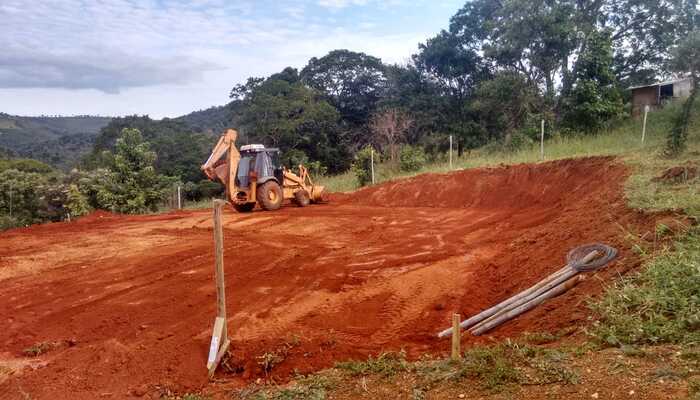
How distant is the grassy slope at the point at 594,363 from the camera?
3.48m

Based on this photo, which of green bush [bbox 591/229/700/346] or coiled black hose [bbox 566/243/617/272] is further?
coiled black hose [bbox 566/243/617/272]

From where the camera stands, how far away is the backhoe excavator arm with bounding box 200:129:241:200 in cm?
1542

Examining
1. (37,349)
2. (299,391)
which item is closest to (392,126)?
(37,349)

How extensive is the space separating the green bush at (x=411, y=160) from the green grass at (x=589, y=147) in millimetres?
331

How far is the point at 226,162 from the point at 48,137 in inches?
2869

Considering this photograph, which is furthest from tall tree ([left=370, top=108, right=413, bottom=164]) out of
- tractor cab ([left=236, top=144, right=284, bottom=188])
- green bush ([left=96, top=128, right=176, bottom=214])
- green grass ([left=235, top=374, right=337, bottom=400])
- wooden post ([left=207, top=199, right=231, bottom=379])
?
green grass ([left=235, top=374, right=337, bottom=400])

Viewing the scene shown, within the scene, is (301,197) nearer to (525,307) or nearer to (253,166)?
(253,166)

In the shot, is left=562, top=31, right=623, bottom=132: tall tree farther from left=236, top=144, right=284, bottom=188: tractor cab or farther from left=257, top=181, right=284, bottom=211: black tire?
left=236, top=144, right=284, bottom=188: tractor cab

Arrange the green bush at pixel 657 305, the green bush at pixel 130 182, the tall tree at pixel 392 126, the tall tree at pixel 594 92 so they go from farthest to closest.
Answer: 1. the tall tree at pixel 392 126
2. the green bush at pixel 130 182
3. the tall tree at pixel 594 92
4. the green bush at pixel 657 305

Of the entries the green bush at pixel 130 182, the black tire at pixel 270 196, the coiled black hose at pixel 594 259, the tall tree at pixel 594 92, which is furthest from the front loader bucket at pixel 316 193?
the coiled black hose at pixel 594 259

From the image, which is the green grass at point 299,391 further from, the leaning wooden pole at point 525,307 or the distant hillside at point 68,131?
the distant hillside at point 68,131

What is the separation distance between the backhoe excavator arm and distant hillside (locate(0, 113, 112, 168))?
42965 mm

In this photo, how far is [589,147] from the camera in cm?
1670

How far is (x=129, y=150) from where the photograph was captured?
77.9 feet
